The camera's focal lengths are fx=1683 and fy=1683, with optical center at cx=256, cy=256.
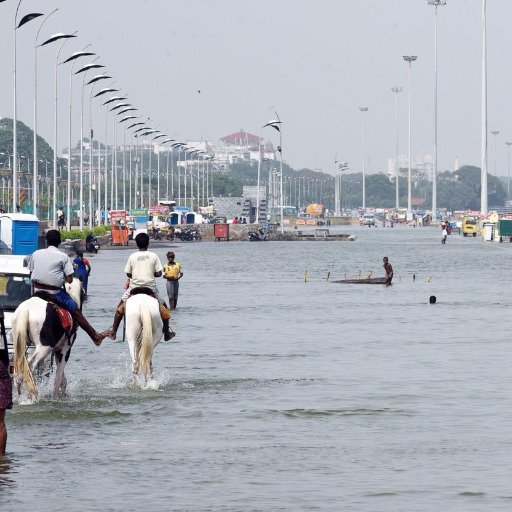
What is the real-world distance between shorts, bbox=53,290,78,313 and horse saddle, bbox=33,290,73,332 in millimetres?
42

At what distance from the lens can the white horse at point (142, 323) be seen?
2075 cm

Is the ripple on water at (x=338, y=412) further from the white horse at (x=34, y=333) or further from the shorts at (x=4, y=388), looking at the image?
the shorts at (x=4, y=388)

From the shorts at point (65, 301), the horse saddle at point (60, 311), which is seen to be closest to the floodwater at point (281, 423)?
the horse saddle at point (60, 311)

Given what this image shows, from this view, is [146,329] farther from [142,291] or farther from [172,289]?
[172,289]

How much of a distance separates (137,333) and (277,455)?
5244 millimetres

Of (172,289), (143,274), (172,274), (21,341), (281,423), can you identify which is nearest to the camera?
(281,423)

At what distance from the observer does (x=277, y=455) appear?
52.3 feet

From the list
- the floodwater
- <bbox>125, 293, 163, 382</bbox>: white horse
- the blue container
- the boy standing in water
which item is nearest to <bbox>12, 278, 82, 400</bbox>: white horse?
the floodwater

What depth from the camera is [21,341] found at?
61.0 ft

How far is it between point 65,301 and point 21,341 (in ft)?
2.50

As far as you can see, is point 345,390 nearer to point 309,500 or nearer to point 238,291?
point 309,500

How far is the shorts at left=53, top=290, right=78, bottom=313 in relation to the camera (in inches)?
747

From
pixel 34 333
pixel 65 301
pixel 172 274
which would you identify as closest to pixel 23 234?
pixel 172 274

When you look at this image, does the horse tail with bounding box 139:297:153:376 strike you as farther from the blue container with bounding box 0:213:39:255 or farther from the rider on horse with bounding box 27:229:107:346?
the blue container with bounding box 0:213:39:255
